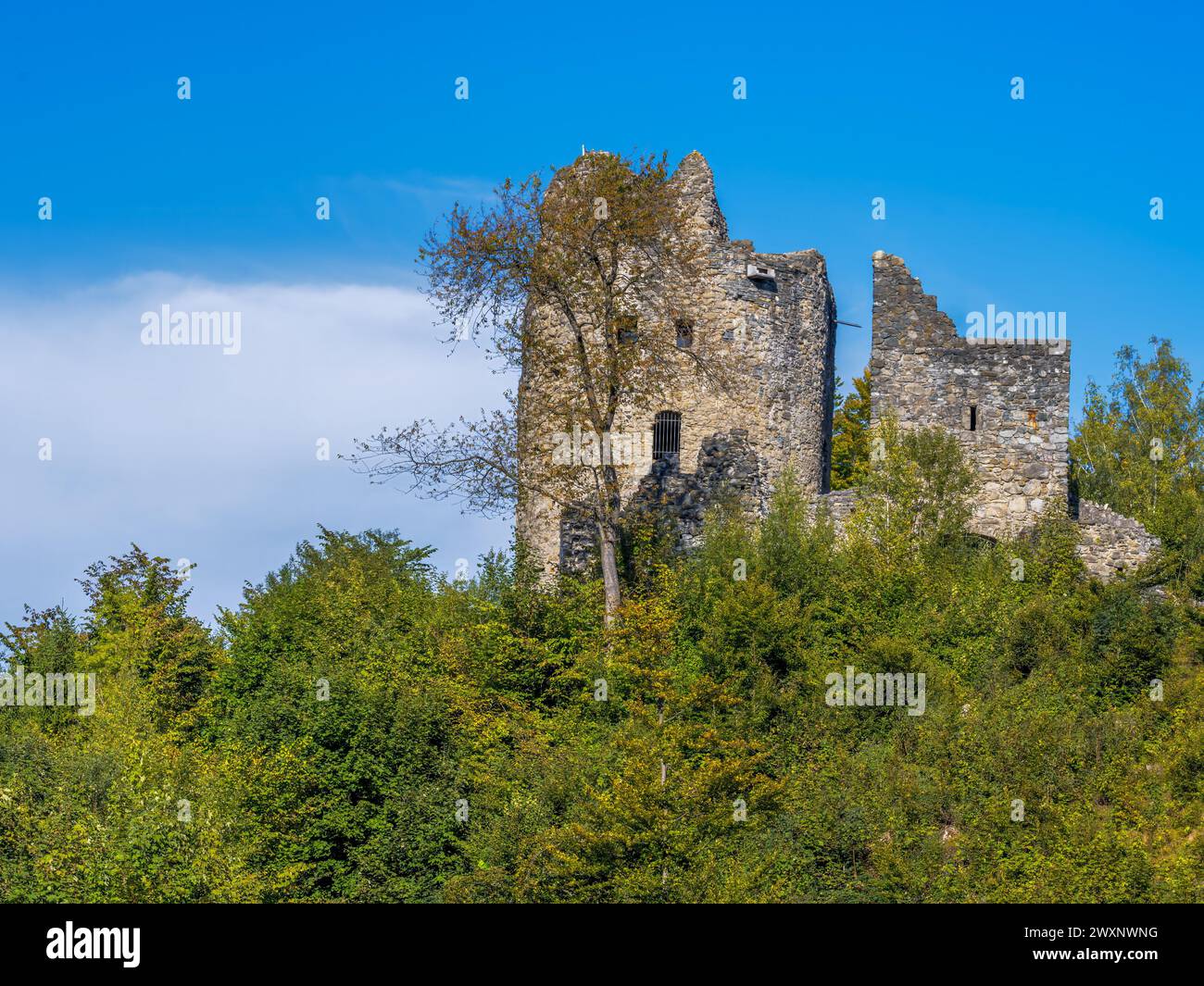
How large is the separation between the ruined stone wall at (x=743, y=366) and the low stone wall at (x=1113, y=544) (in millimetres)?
5749

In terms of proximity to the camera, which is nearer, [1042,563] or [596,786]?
[596,786]

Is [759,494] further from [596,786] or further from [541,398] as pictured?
[596,786]

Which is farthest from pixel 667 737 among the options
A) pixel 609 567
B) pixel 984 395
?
pixel 984 395

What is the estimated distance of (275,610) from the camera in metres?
33.8

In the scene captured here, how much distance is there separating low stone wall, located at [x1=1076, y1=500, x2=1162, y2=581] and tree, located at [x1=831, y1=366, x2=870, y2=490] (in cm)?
1362

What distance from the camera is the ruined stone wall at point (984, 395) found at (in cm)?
3441

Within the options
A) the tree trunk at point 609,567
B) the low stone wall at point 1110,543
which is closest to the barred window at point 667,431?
the tree trunk at point 609,567

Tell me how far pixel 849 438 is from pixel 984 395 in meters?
18.2

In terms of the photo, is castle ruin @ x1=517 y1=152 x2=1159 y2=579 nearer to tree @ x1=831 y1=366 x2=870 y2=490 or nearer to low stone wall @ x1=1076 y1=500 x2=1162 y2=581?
low stone wall @ x1=1076 y1=500 x2=1162 y2=581

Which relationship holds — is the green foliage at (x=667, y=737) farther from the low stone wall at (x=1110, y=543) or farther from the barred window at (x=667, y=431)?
the barred window at (x=667, y=431)

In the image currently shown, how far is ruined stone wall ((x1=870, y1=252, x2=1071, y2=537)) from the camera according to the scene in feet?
113
